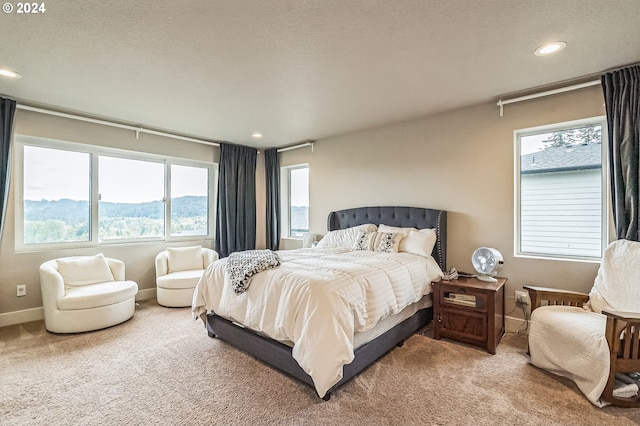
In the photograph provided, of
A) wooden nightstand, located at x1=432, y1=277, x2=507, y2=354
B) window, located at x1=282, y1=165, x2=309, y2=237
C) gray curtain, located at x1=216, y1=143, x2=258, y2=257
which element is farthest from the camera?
window, located at x1=282, y1=165, x2=309, y2=237

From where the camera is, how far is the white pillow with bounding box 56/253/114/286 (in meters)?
3.45

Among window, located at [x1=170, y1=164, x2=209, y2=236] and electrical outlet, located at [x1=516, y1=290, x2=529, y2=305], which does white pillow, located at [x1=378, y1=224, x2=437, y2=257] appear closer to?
electrical outlet, located at [x1=516, y1=290, x2=529, y2=305]

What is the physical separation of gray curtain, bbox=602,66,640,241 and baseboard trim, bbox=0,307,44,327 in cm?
611

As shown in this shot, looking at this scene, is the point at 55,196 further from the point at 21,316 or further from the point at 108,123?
the point at 21,316

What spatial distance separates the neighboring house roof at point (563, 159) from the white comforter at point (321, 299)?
1588 mm

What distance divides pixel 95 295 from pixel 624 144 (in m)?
5.26

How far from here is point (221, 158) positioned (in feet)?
16.9

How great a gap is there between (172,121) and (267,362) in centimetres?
332

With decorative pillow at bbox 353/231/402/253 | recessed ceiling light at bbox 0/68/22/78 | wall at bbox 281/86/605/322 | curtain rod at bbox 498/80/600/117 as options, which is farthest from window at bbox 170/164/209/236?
curtain rod at bbox 498/80/600/117

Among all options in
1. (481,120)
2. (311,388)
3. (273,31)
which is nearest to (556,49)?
(481,120)

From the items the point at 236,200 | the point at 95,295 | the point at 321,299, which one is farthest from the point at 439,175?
the point at 95,295

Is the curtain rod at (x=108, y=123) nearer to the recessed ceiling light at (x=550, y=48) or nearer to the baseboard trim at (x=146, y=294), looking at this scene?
the baseboard trim at (x=146, y=294)

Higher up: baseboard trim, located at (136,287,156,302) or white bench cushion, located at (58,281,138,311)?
white bench cushion, located at (58,281,138,311)

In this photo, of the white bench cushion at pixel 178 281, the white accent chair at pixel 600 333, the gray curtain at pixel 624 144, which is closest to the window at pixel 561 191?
the gray curtain at pixel 624 144
